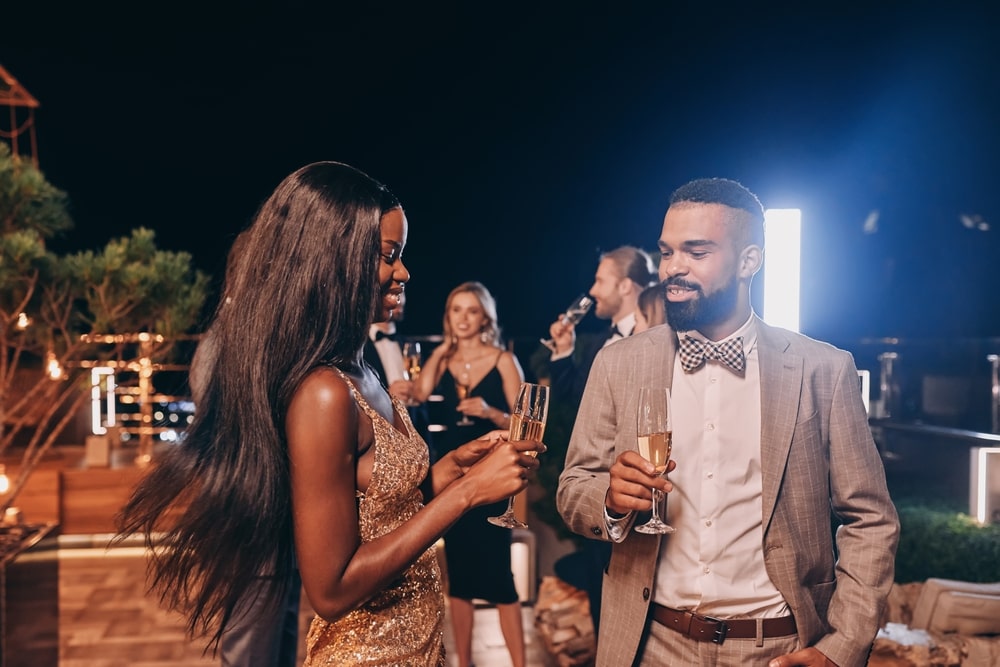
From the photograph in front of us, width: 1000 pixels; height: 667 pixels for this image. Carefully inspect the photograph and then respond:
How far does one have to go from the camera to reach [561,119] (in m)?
14.3

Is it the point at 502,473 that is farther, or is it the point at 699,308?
the point at 699,308

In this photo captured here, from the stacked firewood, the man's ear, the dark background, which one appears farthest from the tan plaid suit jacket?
the dark background

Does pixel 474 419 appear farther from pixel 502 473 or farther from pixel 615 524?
pixel 502 473

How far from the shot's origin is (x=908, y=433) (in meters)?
6.89

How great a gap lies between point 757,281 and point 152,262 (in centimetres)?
402

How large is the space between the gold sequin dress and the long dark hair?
0.39 feet

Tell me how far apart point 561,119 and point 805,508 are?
13104mm

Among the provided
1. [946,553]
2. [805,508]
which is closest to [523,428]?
[805,508]

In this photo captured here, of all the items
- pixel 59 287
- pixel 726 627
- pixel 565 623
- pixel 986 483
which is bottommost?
pixel 565 623

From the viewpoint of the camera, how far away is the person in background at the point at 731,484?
1.82m

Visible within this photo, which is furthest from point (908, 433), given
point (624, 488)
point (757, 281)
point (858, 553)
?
point (624, 488)

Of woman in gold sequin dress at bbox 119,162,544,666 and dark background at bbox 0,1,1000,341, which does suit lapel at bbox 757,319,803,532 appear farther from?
dark background at bbox 0,1,1000,341

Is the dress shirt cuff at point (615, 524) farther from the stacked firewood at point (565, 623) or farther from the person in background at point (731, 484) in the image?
the stacked firewood at point (565, 623)

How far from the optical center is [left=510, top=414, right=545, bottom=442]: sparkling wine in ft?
5.23
